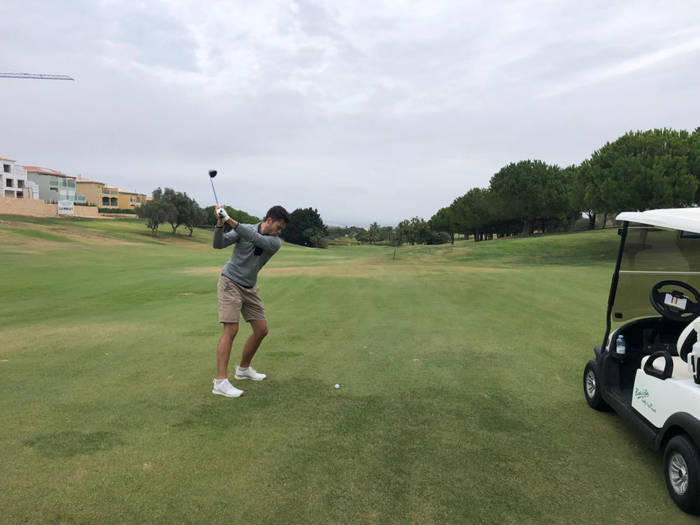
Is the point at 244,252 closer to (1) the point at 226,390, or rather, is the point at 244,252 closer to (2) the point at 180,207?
(1) the point at 226,390

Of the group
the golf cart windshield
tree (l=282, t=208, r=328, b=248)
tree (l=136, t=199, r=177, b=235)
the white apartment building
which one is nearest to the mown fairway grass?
the golf cart windshield

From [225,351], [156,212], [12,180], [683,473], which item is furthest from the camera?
[12,180]

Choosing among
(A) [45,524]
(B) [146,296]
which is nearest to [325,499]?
(A) [45,524]

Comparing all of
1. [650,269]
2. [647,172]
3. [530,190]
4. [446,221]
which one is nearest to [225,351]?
[650,269]

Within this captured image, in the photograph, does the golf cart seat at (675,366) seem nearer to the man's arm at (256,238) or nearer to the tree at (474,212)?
the man's arm at (256,238)

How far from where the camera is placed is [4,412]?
460 centimetres

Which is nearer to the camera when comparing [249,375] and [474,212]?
[249,375]

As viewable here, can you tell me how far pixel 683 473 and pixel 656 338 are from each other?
1.70m

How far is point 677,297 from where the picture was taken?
14.5ft

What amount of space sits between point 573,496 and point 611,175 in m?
41.2

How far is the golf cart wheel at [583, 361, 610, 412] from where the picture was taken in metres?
4.89

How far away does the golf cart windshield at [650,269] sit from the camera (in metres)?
4.68

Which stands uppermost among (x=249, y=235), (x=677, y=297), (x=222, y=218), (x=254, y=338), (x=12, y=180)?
(x=12, y=180)

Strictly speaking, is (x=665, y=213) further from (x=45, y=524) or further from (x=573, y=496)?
(x=45, y=524)
